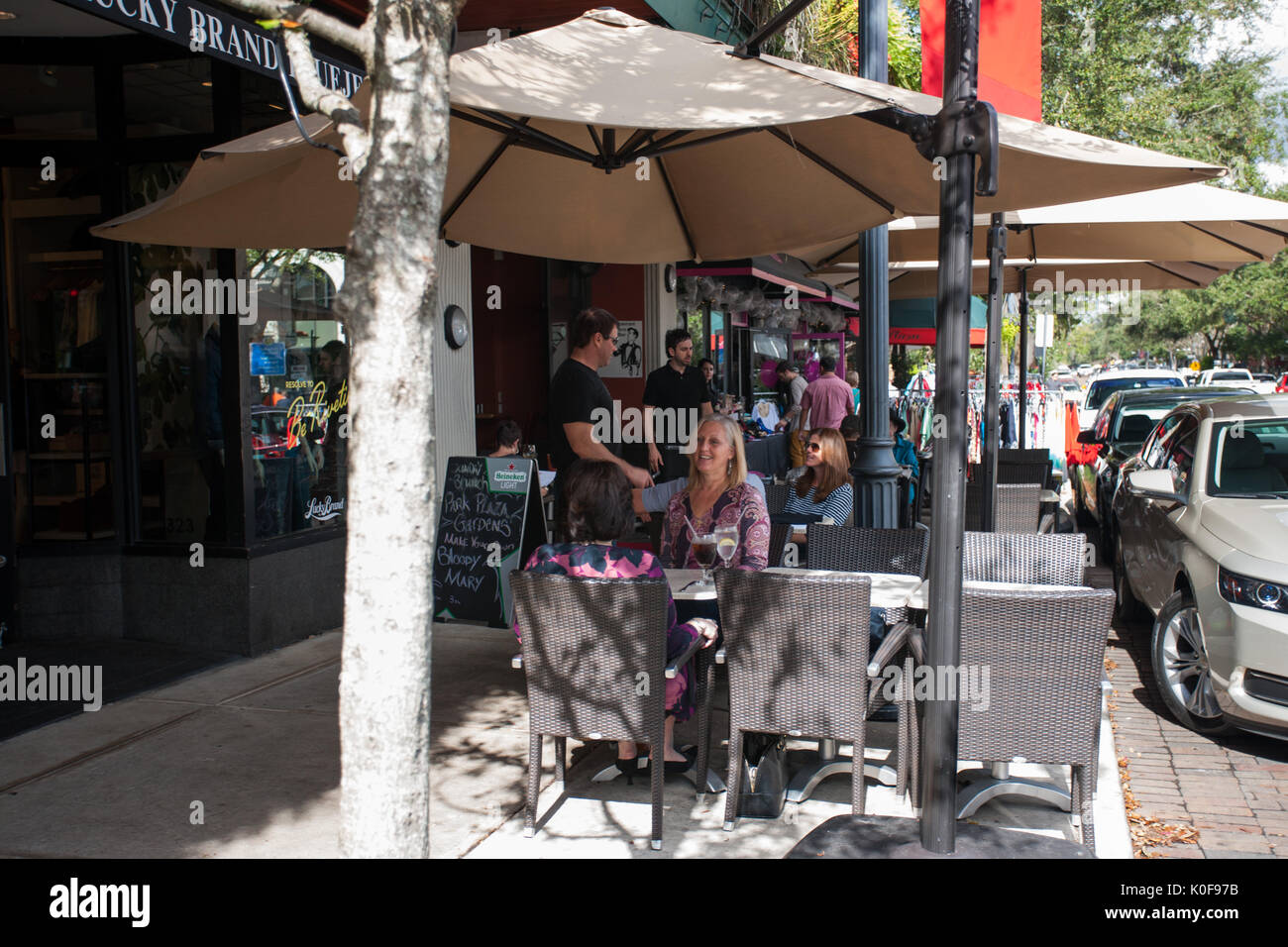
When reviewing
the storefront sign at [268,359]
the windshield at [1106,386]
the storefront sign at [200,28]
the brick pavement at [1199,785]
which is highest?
the storefront sign at [200,28]

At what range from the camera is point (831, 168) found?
5312 mm

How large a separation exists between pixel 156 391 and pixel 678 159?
12.0 feet

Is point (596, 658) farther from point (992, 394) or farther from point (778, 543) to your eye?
point (992, 394)

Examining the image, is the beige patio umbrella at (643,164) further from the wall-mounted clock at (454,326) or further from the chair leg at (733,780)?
the wall-mounted clock at (454,326)

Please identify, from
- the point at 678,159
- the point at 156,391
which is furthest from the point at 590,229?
the point at 156,391

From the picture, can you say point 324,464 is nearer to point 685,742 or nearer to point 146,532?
point 146,532

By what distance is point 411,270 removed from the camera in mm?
2342

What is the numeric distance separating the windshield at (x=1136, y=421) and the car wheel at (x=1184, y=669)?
6.19 metres

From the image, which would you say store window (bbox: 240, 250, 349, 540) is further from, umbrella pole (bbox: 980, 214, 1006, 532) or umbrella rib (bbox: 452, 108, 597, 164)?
umbrella pole (bbox: 980, 214, 1006, 532)

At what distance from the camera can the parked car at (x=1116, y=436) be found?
1061cm

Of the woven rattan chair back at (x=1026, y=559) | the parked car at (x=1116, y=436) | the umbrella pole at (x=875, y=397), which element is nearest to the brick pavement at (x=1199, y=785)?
the woven rattan chair back at (x=1026, y=559)

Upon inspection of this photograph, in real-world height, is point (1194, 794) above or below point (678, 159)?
below

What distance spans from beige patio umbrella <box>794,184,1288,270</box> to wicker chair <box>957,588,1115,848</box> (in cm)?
307

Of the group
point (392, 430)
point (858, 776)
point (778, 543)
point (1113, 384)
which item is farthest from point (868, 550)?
point (1113, 384)
